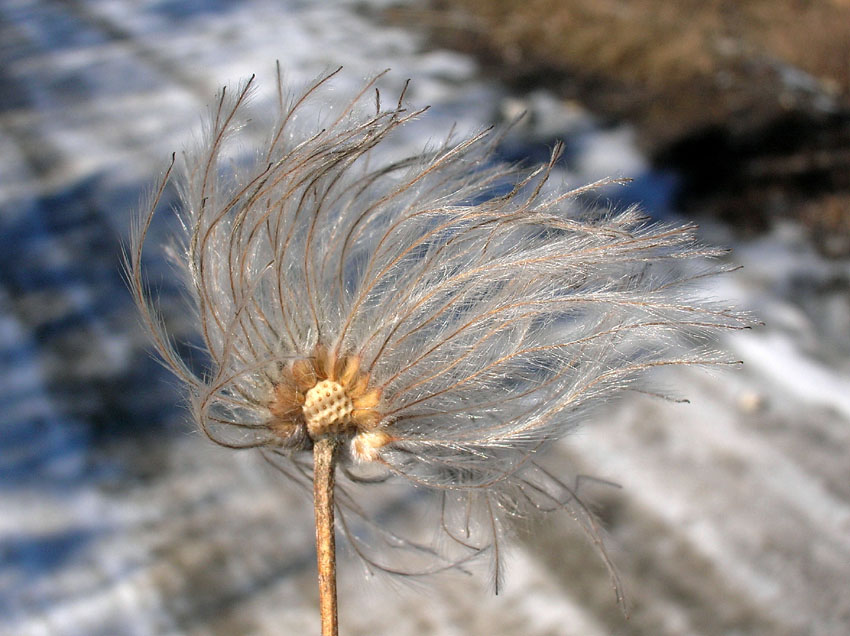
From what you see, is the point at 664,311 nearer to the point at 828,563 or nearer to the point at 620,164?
the point at 828,563

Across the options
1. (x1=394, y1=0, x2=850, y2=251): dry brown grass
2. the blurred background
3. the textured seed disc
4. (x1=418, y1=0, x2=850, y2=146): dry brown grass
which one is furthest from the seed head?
(x1=418, y1=0, x2=850, y2=146): dry brown grass

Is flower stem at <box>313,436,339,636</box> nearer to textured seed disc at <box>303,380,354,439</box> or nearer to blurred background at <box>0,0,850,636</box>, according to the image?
textured seed disc at <box>303,380,354,439</box>

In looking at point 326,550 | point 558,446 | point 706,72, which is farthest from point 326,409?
point 706,72

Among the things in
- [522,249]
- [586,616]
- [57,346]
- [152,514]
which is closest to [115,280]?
[57,346]

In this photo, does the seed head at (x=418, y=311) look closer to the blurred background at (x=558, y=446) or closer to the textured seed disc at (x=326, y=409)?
the textured seed disc at (x=326, y=409)

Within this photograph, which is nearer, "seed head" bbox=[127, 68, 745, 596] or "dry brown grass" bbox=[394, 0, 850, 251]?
"seed head" bbox=[127, 68, 745, 596]

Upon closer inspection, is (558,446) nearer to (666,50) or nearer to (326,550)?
(326,550)

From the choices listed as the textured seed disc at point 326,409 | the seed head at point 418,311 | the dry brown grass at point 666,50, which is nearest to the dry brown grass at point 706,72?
the dry brown grass at point 666,50
